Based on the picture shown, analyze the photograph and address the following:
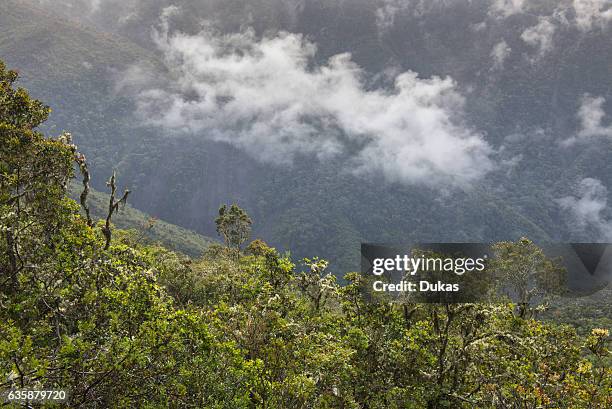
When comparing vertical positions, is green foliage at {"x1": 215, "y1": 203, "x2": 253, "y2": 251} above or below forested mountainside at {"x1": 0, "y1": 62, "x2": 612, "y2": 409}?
above

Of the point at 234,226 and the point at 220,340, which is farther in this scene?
the point at 234,226

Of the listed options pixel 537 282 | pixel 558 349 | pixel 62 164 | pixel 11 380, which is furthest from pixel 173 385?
pixel 537 282

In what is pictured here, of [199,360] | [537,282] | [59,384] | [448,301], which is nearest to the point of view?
[59,384]

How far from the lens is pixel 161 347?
37.5ft

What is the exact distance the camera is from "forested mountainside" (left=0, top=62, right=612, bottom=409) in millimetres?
10984

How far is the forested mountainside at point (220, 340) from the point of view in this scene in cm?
1098

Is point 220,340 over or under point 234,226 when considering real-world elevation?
under

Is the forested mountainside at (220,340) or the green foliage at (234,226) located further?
the green foliage at (234,226)

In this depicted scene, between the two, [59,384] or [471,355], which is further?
A: [471,355]

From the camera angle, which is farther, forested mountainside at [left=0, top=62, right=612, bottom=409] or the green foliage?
the green foliage

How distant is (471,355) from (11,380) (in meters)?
11.8

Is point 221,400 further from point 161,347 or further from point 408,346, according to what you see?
point 408,346

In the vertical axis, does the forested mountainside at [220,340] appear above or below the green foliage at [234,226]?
below

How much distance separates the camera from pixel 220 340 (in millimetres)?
14039
